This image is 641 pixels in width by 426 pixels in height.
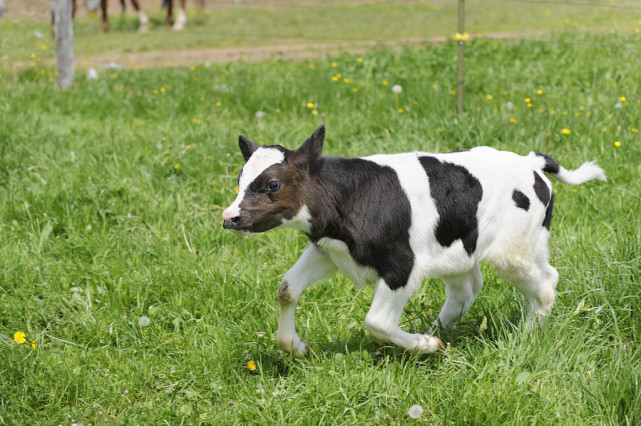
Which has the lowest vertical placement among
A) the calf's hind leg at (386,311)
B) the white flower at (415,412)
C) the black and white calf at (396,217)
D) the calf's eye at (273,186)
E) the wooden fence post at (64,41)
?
the white flower at (415,412)

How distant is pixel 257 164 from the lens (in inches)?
110

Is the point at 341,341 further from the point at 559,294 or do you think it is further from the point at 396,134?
the point at 396,134

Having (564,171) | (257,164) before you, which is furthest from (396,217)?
(564,171)

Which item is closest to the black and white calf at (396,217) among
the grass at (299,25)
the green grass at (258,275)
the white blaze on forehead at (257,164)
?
the white blaze on forehead at (257,164)

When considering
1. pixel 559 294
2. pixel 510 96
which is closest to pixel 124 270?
pixel 559 294

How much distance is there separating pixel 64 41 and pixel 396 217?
20.8ft

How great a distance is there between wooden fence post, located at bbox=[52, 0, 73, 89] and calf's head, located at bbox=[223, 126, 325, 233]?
597 centimetres

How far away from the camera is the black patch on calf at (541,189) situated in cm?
320

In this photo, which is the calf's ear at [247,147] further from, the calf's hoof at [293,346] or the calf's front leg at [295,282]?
the calf's hoof at [293,346]

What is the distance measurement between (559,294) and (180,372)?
6.12 ft

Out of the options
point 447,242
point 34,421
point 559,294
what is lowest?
point 34,421

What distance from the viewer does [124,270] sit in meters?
4.18

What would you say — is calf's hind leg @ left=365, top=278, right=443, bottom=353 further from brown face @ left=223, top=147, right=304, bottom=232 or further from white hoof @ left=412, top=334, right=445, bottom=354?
brown face @ left=223, top=147, right=304, bottom=232

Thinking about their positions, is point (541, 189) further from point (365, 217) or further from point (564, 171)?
point (365, 217)
